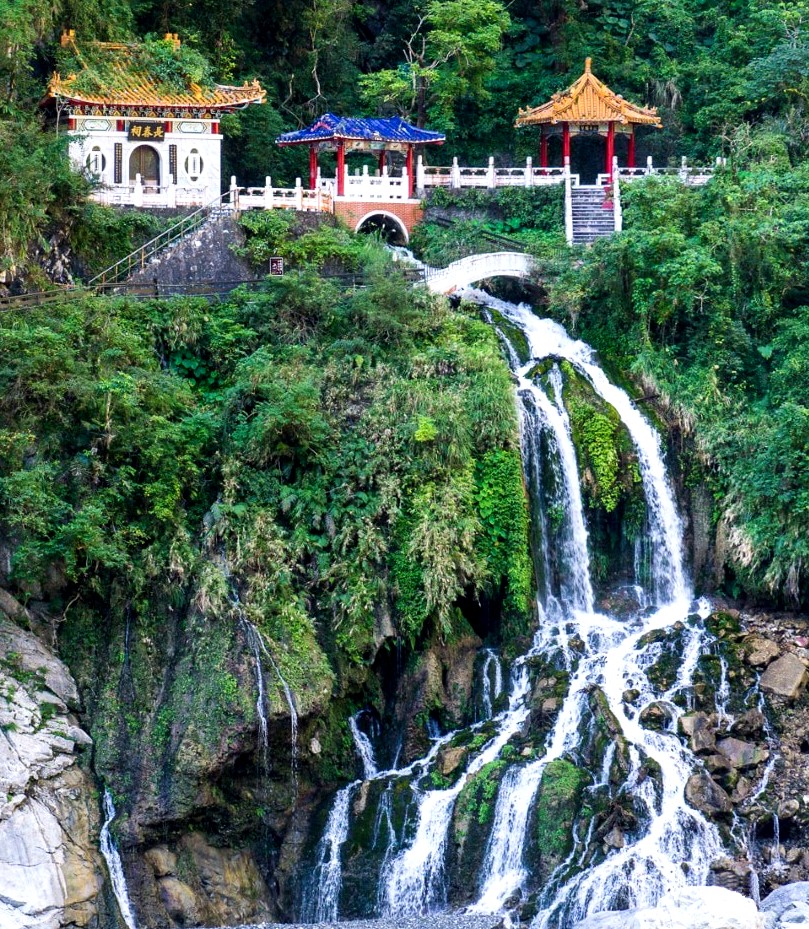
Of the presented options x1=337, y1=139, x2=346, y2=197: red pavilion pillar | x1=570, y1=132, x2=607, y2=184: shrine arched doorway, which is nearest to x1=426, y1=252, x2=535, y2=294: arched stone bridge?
x1=337, y1=139, x2=346, y2=197: red pavilion pillar

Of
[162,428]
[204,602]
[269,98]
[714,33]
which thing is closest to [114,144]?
[269,98]

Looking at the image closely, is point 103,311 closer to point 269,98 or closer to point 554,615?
point 554,615

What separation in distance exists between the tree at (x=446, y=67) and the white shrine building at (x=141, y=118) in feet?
22.7

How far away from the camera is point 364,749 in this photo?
3509 cm

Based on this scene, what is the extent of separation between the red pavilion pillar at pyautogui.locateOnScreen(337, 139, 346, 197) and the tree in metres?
5.23

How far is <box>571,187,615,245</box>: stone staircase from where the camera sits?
4641 centimetres

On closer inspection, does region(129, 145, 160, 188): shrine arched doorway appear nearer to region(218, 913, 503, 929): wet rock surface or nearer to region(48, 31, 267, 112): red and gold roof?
region(48, 31, 267, 112): red and gold roof

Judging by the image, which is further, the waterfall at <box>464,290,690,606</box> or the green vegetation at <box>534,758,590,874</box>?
the waterfall at <box>464,290,690,606</box>

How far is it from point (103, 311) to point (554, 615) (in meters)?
10.8

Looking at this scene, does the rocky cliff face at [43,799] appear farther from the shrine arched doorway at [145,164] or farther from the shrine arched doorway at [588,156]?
the shrine arched doorway at [588,156]

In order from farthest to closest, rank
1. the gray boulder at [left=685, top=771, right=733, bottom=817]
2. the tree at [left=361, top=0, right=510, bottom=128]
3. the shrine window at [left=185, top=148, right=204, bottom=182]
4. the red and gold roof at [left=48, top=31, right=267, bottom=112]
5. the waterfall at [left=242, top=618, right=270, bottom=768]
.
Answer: the tree at [left=361, top=0, right=510, bottom=128] < the shrine window at [left=185, top=148, right=204, bottom=182] < the red and gold roof at [left=48, top=31, right=267, bottom=112] < the waterfall at [left=242, top=618, right=270, bottom=768] < the gray boulder at [left=685, top=771, right=733, bottom=817]

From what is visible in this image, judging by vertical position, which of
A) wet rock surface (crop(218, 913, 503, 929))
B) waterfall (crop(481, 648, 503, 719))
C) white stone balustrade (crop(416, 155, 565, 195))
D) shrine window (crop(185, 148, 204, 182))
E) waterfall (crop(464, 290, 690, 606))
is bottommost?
wet rock surface (crop(218, 913, 503, 929))

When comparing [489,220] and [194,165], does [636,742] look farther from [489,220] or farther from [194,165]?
[194,165]

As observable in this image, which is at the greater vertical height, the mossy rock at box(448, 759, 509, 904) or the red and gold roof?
the red and gold roof
